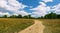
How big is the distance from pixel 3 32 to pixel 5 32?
17cm

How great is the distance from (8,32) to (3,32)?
419mm

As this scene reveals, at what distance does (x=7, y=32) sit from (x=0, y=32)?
58cm

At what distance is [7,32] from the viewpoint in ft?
42.7

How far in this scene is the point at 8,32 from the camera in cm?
1302

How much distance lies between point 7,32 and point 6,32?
3.6 inches

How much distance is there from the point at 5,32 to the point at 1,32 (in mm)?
331

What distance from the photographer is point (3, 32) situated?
1300 centimetres

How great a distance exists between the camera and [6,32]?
13.0m

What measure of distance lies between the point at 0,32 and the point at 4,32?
337mm

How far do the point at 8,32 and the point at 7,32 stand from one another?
0.08 m

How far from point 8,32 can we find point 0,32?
2.18ft

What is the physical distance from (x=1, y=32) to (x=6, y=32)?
16.3 inches

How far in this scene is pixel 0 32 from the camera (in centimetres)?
1293

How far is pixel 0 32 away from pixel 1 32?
0.27 ft
